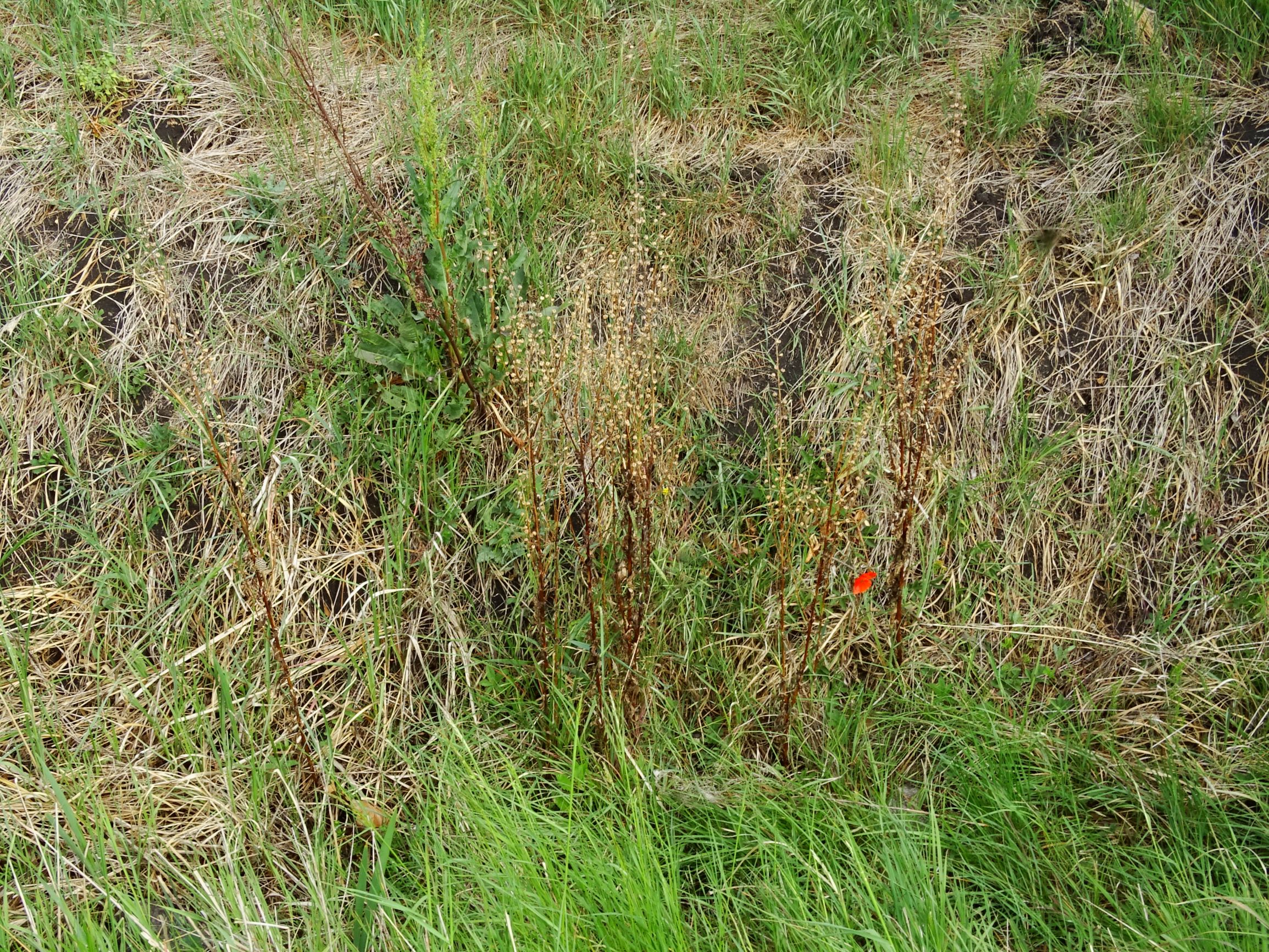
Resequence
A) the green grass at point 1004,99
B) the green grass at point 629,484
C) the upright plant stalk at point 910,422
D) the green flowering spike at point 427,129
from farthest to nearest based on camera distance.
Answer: the green grass at point 1004,99 < the green flowering spike at point 427,129 < the upright plant stalk at point 910,422 < the green grass at point 629,484

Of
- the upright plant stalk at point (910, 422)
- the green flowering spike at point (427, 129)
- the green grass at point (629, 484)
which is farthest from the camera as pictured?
the green flowering spike at point (427, 129)

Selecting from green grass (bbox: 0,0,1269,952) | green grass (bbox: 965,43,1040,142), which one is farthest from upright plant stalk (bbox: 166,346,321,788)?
green grass (bbox: 965,43,1040,142)

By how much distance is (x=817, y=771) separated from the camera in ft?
8.95

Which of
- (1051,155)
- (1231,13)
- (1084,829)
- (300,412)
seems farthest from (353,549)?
(1231,13)

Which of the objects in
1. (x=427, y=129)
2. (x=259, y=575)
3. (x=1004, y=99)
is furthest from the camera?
(x=1004, y=99)

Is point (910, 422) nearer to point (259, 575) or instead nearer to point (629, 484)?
point (629, 484)

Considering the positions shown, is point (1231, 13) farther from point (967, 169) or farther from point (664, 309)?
point (664, 309)

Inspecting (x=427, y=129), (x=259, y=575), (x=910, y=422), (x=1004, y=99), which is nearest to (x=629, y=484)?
(x=910, y=422)

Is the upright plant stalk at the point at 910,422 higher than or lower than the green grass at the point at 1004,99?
lower

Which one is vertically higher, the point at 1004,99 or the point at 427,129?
the point at 427,129

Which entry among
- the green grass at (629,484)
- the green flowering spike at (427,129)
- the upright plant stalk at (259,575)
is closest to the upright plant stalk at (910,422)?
the green grass at (629,484)

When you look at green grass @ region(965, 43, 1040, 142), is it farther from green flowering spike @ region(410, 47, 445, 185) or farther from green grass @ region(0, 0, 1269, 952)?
green flowering spike @ region(410, 47, 445, 185)

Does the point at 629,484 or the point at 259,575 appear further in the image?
the point at 629,484

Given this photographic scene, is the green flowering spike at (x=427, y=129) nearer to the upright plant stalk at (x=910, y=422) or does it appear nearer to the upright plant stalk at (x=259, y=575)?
the upright plant stalk at (x=259, y=575)
